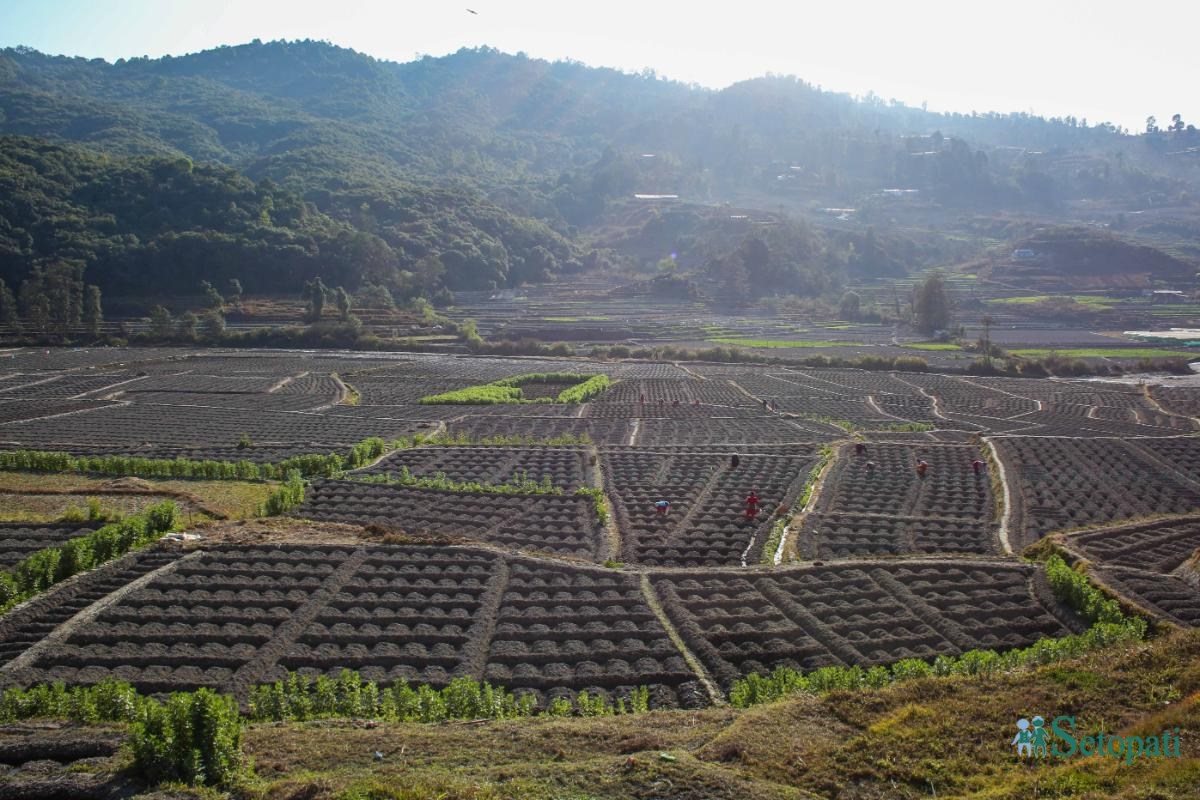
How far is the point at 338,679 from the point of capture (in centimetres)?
1227

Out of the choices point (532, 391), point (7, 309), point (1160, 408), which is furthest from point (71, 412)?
point (1160, 408)

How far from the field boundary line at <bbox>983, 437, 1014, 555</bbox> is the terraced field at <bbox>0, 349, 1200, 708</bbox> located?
0.13 m

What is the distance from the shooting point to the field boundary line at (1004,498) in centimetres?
1964

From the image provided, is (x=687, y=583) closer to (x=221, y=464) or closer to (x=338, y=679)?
(x=338, y=679)

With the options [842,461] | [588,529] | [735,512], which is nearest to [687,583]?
[588,529]

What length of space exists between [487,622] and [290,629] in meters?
3.28

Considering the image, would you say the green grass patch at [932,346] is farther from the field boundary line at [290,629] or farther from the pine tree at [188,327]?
the field boundary line at [290,629]

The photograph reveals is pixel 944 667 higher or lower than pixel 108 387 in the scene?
lower

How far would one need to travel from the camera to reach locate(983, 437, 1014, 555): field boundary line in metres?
19.6

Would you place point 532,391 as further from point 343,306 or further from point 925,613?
point 925,613

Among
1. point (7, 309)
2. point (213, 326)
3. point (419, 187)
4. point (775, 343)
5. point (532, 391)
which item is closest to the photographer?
point (532, 391)

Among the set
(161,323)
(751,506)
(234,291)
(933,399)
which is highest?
(234,291)

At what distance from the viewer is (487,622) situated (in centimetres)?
1438

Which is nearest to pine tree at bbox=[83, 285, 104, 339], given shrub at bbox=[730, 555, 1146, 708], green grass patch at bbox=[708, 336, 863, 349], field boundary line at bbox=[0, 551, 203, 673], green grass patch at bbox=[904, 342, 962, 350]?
green grass patch at bbox=[708, 336, 863, 349]
